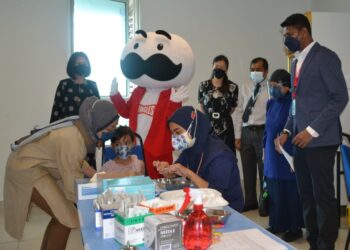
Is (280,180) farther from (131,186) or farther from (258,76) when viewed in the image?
(131,186)

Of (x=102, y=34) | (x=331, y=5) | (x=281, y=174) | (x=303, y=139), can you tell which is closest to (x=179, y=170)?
(x=303, y=139)

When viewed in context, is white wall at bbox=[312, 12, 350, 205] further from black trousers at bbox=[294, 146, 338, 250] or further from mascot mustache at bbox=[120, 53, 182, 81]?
mascot mustache at bbox=[120, 53, 182, 81]

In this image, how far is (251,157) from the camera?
3404mm

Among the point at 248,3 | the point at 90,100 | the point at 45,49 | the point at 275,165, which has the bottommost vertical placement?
the point at 275,165

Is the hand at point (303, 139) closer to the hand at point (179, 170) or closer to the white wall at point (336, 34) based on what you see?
the hand at point (179, 170)

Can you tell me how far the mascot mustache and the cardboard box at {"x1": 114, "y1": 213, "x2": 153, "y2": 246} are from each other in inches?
63.7

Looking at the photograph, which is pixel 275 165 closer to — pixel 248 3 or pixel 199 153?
pixel 199 153

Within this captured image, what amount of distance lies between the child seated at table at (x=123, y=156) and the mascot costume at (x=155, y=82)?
22cm

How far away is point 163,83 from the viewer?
268 cm

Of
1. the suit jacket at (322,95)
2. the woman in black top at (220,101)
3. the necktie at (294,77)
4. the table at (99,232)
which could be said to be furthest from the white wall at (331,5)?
the table at (99,232)

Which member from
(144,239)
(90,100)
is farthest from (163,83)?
(144,239)

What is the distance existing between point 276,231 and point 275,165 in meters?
0.54

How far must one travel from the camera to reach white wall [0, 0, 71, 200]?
3.46 metres

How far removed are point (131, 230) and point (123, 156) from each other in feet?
3.89
